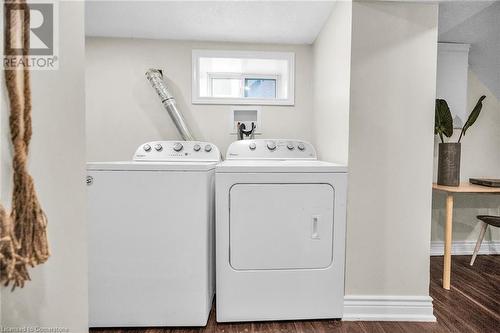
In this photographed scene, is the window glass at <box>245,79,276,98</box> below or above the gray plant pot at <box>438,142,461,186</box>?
above

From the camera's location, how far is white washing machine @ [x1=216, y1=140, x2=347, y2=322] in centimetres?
152

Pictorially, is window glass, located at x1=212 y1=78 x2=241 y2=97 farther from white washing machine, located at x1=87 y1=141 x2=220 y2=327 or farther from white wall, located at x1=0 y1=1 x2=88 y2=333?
white wall, located at x1=0 y1=1 x2=88 y2=333

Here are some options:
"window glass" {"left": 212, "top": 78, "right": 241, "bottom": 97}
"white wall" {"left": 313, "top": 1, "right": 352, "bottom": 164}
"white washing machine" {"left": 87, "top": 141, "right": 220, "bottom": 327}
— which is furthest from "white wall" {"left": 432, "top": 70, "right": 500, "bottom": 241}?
"white washing machine" {"left": 87, "top": 141, "right": 220, "bottom": 327}

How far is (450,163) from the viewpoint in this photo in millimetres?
2076

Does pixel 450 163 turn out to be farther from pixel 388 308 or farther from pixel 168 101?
pixel 168 101

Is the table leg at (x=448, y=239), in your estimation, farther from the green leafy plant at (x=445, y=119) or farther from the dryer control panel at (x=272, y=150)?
the dryer control panel at (x=272, y=150)

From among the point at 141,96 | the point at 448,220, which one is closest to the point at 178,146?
the point at 141,96

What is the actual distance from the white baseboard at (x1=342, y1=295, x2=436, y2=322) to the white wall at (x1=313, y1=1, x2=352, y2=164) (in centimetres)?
83

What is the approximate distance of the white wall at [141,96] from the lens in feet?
7.89

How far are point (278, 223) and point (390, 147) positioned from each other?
0.79 m

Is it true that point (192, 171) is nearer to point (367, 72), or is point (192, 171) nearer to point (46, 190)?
point (46, 190)

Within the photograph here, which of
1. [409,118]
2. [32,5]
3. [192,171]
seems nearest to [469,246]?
[409,118]

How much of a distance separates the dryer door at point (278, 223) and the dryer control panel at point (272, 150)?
67 centimetres

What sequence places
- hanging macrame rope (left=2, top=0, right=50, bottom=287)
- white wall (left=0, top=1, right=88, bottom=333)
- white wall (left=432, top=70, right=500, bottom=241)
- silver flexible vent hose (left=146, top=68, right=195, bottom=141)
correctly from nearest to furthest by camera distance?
hanging macrame rope (left=2, top=0, right=50, bottom=287) → white wall (left=0, top=1, right=88, bottom=333) → silver flexible vent hose (left=146, top=68, right=195, bottom=141) → white wall (left=432, top=70, right=500, bottom=241)
